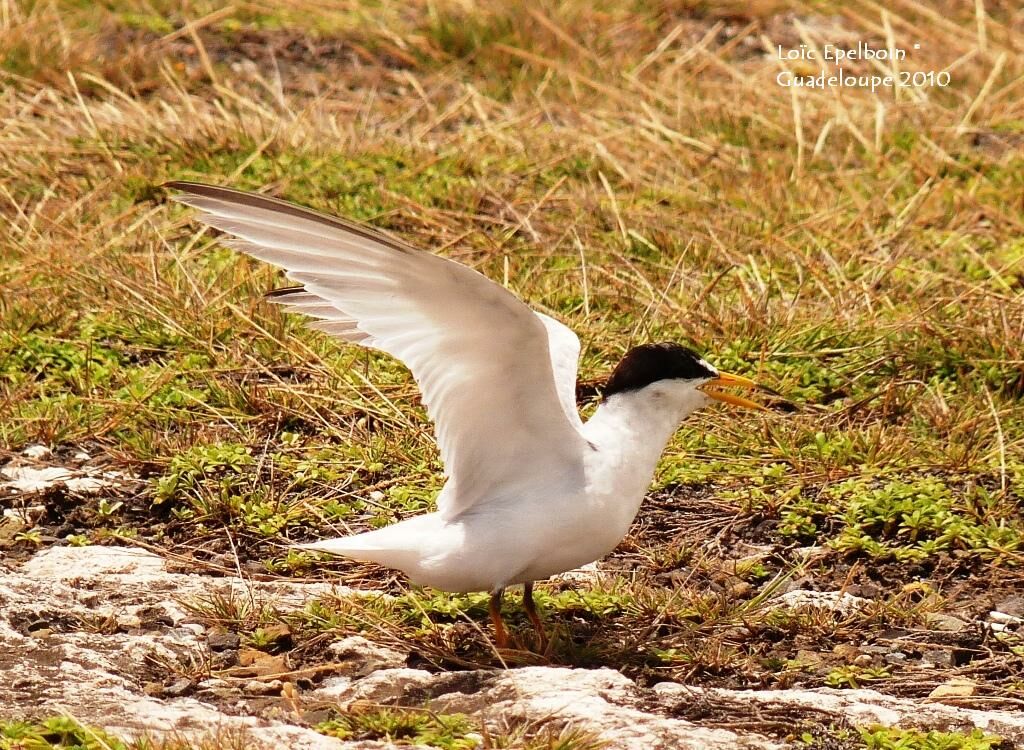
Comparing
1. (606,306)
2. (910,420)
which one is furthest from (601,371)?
(910,420)

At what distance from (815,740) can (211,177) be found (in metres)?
3.87

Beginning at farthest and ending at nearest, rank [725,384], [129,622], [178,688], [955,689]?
[725,384]
[129,622]
[955,689]
[178,688]

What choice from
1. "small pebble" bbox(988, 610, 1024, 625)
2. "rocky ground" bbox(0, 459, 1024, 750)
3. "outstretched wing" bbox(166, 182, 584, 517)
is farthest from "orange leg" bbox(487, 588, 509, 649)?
"small pebble" bbox(988, 610, 1024, 625)

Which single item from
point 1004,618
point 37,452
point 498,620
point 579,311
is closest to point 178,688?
point 498,620

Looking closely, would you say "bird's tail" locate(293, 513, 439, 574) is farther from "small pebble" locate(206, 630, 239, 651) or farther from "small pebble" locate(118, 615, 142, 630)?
"small pebble" locate(118, 615, 142, 630)

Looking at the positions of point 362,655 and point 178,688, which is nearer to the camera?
point 178,688

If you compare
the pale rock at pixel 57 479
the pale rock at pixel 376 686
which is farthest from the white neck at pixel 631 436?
the pale rock at pixel 57 479

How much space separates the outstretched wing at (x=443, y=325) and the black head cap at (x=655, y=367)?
168 millimetres

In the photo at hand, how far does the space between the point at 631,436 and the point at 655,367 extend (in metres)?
0.18

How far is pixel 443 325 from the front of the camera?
10.7 ft

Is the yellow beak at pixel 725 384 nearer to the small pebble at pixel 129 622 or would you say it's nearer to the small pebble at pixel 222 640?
the small pebble at pixel 222 640

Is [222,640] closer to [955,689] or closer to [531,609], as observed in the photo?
[531,609]

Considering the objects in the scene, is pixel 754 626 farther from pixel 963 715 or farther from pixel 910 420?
pixel 910 420

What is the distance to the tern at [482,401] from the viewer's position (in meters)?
3.15
